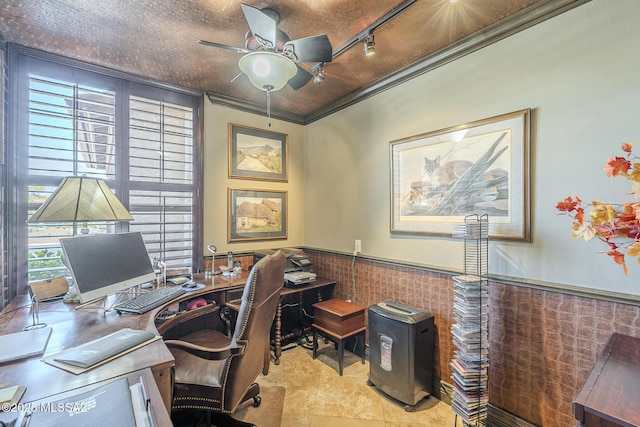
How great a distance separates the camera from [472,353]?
69.1 inches

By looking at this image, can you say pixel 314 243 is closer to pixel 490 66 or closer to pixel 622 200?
pixel 490 66

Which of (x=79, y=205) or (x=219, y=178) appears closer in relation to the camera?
(x=79, y=205)

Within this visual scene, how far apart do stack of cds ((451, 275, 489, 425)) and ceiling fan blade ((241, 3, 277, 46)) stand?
1909 mm

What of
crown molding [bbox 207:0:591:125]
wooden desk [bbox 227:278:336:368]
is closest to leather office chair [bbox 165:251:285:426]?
wooden desk [bbox 227:278:336:368]

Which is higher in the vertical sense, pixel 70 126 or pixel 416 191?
pixel 70 126

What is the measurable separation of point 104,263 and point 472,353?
2356 millimetres

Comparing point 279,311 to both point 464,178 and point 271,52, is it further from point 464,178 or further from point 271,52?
point 271,52

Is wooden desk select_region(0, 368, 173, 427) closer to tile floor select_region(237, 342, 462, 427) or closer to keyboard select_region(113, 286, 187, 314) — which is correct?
keyboard select_region(113, 286, 187, 314)

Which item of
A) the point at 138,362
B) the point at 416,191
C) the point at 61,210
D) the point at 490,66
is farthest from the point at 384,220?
the point at 61,210

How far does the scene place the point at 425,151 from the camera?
232 cm

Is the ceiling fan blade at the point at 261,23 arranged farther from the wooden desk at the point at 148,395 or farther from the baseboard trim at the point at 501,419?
the baseboard trim at the point at 501,419

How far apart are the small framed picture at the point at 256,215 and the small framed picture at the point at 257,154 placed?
20cm

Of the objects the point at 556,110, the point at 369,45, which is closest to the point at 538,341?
the point at 556,110

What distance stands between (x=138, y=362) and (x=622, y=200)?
2378 millimetres
